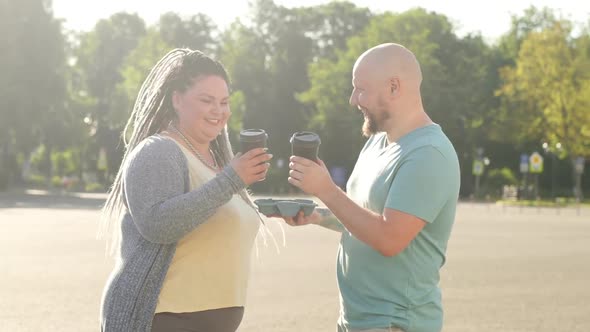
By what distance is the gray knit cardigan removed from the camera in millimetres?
3885

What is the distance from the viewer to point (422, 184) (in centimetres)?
391

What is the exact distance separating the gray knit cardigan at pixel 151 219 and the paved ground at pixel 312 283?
1227mm

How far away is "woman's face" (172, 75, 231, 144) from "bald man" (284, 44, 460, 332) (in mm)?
400

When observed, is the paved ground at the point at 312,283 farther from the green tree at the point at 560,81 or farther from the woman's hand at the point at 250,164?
the green tree at the point at 560,81

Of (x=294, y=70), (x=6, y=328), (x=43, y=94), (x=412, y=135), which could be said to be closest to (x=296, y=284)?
(x=6, y=328)

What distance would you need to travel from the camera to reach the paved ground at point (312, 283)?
36.8ft

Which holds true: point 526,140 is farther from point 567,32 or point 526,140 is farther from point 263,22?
point 263,22

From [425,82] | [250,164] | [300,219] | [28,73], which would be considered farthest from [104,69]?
[250,164]

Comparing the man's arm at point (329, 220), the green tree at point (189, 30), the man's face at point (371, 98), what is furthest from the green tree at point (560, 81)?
the man's face at point (371, 98)

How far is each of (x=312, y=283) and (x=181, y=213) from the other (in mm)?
11347

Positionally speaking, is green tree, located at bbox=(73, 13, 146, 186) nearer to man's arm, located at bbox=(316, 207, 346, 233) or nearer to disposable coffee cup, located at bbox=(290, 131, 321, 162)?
man's arm, located at bbox=(316, 207, 346, 233)

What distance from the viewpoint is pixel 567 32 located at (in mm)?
67875

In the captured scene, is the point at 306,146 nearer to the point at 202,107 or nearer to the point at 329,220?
the point at 202,107

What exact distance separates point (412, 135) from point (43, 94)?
64433mm
